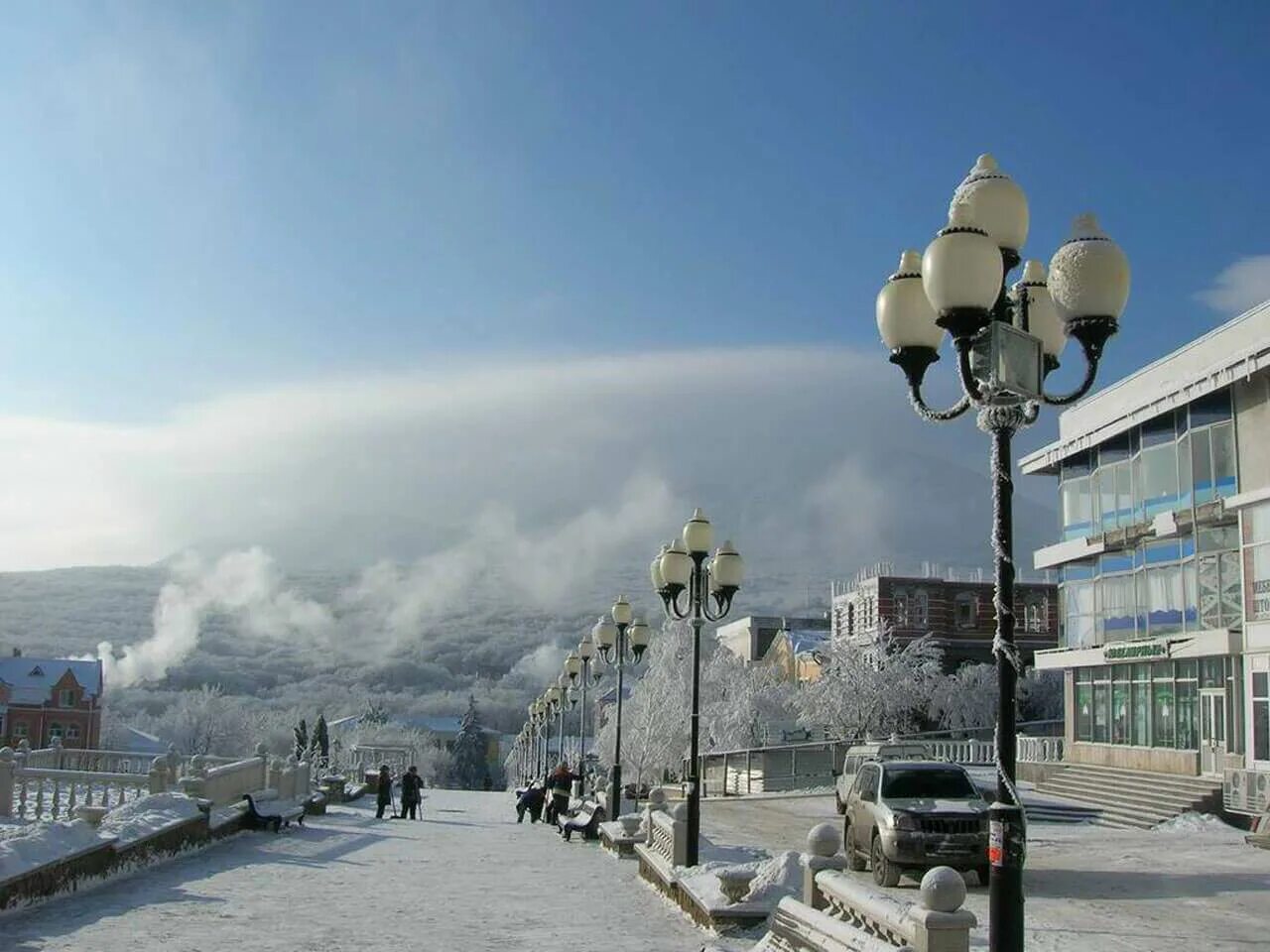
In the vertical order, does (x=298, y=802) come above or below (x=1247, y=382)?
below

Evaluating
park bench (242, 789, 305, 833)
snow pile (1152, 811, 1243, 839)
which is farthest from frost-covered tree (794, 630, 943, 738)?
park bench (242, 789, 305, 833)

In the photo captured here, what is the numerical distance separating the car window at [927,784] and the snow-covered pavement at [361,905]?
380 cm

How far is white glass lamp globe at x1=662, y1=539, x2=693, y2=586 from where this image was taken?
20000 millimetres

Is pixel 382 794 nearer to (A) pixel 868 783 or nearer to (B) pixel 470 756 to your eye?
(A) pixel 868 783

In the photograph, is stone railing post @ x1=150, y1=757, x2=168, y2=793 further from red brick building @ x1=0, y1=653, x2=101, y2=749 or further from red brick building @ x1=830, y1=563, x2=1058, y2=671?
red brick building @ x1=0, y1=653, x2=101, y2=749

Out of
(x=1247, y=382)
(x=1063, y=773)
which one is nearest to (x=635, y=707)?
(x=1063, y=773)

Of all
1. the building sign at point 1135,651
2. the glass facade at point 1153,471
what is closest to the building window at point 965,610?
the glass facade at point 1153,471

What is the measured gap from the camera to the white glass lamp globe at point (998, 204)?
8109 mm

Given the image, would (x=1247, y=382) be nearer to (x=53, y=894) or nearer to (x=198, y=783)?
(x=198, y=783)

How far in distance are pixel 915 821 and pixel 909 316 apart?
10328 millimetres

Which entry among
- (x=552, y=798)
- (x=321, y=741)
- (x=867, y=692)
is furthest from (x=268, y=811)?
(x=321, y=741)

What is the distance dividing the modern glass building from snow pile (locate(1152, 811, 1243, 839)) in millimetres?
1232

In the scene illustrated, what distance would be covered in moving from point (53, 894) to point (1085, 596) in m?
32.8

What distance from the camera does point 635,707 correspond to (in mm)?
84625
